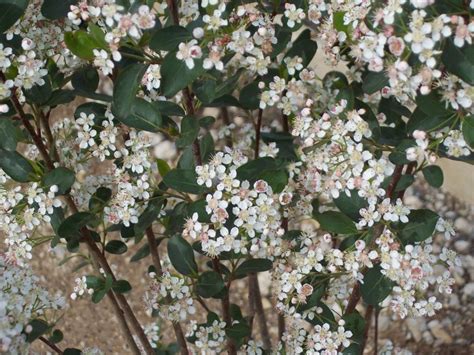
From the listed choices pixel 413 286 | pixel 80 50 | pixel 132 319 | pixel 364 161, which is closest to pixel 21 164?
pixel 80 50

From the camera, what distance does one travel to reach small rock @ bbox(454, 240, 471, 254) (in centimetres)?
243

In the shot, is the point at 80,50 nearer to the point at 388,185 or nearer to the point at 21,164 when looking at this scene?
the point at 21,164

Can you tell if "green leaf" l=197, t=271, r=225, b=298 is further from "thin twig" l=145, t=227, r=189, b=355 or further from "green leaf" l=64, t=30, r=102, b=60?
"green leaf" l=64, t=30, r=102, b=60

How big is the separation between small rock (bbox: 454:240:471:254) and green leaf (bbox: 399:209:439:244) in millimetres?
1263

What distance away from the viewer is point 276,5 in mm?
1257

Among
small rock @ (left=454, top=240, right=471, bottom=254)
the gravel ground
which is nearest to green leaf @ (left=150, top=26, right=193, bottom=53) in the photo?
the gravel ground

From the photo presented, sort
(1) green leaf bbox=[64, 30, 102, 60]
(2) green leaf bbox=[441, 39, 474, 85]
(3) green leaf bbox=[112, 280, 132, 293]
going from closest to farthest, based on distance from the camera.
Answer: (2) green leaf bbox=[441, 39, 474, 85]
(1) green leaf bbox=[64, 30, 102, 60]
(3) green leaf bbox=[112, 280, 132, 293]

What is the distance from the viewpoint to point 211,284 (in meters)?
1.37

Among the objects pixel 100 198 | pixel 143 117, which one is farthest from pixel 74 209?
pixel 143 117

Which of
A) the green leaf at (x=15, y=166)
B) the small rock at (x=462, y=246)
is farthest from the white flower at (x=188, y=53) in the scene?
the small rock at (x=462, y=246)

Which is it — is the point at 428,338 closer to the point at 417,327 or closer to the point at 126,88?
the point at 417,327

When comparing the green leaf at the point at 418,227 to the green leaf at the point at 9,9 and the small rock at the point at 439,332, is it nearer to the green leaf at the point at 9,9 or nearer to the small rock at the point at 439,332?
the green leaf at the point at 9,9

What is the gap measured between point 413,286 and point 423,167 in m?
0.19

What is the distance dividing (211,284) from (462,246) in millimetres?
1291
